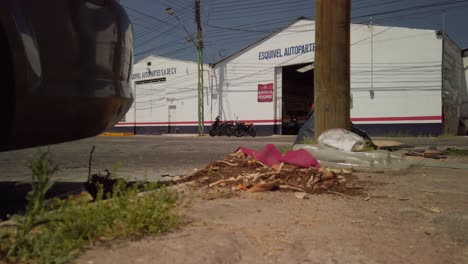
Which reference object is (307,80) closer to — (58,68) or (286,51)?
(286,51)

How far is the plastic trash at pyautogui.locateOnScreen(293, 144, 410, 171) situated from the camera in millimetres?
4004

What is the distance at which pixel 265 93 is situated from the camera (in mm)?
26375

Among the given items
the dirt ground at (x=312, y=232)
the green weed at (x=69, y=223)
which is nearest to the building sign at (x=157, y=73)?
the dirt ground at (x=312, y=232)

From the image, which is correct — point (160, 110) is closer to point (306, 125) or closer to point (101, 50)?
point (306, 125)

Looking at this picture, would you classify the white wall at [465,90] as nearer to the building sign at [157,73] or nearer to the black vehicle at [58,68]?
the building sign at [157,73]

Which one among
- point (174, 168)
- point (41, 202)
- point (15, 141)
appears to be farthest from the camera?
point (174, 168)

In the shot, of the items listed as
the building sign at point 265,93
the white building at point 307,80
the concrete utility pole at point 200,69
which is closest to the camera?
the white building at point 307,80

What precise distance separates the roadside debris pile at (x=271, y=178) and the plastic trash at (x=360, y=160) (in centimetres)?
27

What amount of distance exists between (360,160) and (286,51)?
21929 mm

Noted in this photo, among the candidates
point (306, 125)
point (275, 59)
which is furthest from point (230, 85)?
point (306, 125)

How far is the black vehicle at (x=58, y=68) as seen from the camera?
A: 6.20 ft

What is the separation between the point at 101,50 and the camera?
7.64 ft

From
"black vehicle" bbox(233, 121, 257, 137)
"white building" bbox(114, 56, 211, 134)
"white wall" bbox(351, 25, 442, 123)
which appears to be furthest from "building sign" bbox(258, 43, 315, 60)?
"black vehicle" bbox(233, 121, 257, 137)

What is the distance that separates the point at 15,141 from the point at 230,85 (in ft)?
86.2
